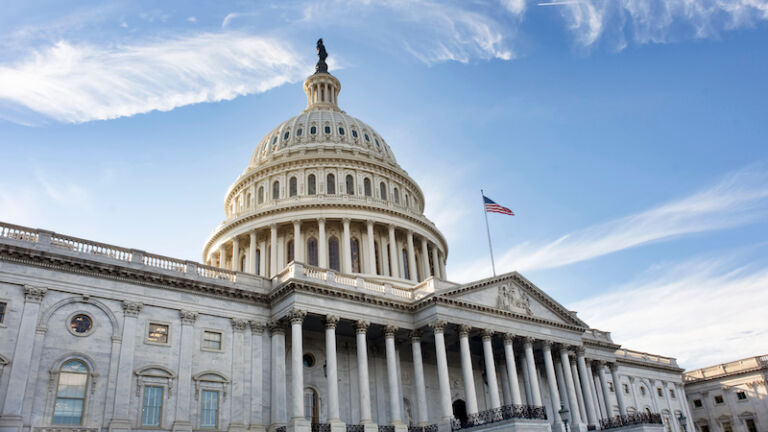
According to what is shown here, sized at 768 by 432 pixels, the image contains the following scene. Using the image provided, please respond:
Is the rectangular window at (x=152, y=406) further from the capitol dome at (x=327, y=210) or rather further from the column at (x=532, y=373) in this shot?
the column at (x=532, y=373)

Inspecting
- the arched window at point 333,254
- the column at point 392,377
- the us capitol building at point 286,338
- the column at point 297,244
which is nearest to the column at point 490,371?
the us capitol building at point 286,338

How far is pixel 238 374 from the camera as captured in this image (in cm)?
3481

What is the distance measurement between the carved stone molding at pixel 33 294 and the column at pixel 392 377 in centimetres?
1894

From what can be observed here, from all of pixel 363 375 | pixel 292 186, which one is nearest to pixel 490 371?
pixel 363 375

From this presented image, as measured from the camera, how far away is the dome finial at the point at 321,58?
7603 centimetres

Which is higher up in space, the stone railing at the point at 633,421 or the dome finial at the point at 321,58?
the dome finial at the point at 321,58

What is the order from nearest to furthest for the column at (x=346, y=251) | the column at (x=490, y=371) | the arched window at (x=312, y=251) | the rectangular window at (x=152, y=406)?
the rectangular window at (x=152, y=406) → the column at (x=490, y=371) → the column at (x=346, y=251) → the arched window at (x=312, y=251)

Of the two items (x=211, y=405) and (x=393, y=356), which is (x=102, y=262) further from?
(x=393, y=356)

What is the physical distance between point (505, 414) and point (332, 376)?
9.90 m

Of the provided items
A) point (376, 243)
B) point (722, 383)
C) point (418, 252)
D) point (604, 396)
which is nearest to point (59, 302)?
point (376, 243)

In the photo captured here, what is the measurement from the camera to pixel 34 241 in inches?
1237

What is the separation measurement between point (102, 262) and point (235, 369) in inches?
358

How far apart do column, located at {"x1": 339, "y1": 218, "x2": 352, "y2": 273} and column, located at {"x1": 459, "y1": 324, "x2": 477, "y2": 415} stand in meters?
15.8

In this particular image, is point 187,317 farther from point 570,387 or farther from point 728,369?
point 728,369
